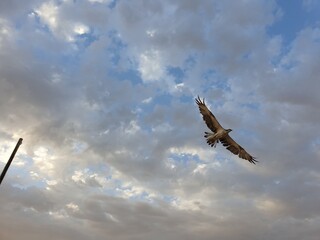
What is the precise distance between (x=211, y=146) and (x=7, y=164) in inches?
607

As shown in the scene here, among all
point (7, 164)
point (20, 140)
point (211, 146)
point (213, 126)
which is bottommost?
point (7, 164)

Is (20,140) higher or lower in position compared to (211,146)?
lower

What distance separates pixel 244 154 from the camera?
1410 inches

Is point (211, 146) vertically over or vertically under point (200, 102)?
under

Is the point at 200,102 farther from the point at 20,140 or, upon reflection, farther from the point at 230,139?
the point at 20,140

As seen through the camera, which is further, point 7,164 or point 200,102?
point 200,102

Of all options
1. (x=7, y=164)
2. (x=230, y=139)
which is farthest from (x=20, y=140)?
(x=230, y=139)

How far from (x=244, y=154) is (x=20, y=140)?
2000 centimetres

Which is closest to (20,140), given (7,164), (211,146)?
(7,164)

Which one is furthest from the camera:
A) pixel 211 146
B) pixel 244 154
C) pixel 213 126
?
pixel 244 154

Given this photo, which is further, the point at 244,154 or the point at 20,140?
the point at 244,154

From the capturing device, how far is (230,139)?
115 ft

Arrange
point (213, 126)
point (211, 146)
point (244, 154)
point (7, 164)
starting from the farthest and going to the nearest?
point (244, 154) < point (213, 126) < point (211, 146) < point (7, 164)

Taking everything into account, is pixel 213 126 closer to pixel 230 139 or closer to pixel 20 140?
pixel 230 139
